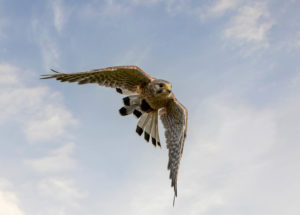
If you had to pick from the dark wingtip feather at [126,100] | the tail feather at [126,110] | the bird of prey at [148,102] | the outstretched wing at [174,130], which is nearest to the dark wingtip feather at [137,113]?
the bird of prey at [148,102]

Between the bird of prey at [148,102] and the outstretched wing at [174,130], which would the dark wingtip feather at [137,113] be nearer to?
the bird of prey at [148,102]

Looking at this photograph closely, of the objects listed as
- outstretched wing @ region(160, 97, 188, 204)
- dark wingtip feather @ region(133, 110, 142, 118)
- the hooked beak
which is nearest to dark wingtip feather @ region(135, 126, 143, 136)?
dark wingtip feather @ region(133, 110, 142, 118)

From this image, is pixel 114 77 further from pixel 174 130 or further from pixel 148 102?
pixel 174 130

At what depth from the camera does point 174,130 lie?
12.6 m

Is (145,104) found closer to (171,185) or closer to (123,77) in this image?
(123,77)

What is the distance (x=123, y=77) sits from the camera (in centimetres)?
1141

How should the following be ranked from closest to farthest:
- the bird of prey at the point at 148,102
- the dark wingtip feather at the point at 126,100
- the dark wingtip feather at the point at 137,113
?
the bird of prey at the point at 148,102 → the dark wingtip feather at the point at 126,100 → the dark wingtip feather at the point at 137,113

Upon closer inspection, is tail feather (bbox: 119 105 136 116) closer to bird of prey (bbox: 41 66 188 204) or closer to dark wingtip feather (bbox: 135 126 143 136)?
bird of prey (bbox: 41 66 188 204)

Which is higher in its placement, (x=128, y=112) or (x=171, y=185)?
(x=128, y=112)

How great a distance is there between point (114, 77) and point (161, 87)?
1.58 m

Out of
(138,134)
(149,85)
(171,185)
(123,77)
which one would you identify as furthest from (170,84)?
(171,185)

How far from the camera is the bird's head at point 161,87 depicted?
11.3 meters

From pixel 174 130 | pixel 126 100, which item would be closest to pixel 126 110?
pixel 126 100

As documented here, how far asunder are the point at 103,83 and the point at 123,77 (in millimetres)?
687
